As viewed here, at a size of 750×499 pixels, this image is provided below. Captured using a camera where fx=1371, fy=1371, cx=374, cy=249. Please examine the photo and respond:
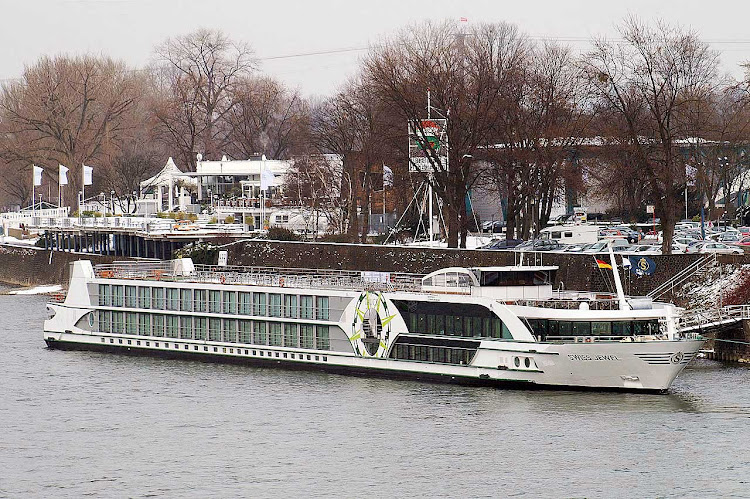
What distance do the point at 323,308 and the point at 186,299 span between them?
7.91 m

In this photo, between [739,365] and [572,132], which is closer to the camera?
[739,365]

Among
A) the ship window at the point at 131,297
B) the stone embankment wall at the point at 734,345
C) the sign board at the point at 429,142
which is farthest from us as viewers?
the sign board at the point at 429,142

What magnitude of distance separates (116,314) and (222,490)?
27.3 metres

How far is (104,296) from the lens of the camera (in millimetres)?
64125

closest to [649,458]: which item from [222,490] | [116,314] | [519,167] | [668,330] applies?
[668,330]

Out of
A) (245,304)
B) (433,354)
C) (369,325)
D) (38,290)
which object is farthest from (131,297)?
(38,290)

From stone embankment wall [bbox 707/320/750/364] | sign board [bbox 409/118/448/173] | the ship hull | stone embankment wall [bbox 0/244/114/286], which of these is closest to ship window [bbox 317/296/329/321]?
the ship hull

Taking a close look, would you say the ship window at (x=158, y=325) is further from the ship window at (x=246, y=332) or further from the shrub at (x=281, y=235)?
the shrub at (x=281, y=235)

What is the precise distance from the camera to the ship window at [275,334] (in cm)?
5769

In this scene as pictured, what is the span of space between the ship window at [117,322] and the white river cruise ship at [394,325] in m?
0.05

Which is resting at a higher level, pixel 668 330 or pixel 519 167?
pixel 519 167

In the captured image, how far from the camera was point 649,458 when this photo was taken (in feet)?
132

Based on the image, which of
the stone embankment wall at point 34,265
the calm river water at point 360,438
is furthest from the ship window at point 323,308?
the stone embankment wall at point 34,265

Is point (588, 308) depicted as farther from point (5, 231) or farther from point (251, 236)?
point (5, 231)
